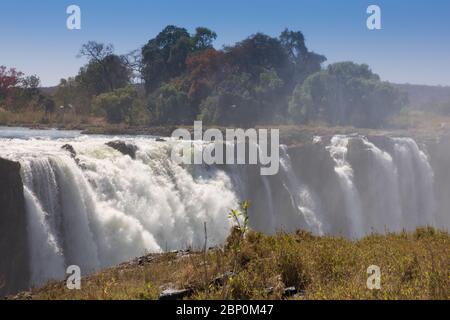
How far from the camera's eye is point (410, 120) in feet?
183

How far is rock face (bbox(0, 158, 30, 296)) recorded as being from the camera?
12.9 m

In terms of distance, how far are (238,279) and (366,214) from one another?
25450 mm

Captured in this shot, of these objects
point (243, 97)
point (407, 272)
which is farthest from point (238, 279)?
point (243, 97)

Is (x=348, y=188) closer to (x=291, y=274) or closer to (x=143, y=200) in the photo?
(x=143, y=200)

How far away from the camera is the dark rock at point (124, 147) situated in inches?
774

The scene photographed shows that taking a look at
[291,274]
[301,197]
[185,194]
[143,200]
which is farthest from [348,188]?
[291,274]

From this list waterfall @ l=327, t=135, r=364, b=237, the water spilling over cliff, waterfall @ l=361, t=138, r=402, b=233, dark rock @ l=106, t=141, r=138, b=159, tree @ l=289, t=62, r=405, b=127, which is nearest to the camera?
the water spilling over cliff

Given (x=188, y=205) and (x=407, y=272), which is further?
(x=188, y=205)

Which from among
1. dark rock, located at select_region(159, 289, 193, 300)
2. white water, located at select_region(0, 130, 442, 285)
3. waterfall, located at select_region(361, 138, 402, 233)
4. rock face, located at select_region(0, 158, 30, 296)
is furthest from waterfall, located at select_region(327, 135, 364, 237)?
dark rock, located at select_region(159, 289, 193, 300)

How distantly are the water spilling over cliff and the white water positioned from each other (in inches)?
1.5

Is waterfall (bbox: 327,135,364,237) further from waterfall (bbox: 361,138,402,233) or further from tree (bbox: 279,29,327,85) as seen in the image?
tree (bbox: 279,29,327,85)

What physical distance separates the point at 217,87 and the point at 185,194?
31.4 m
